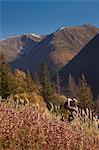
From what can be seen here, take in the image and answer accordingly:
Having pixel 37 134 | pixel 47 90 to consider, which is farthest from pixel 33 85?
pixel 37 134

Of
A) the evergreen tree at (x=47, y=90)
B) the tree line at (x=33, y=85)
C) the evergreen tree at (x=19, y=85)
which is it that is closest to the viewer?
the evergreen tree at (x=19, y=85)

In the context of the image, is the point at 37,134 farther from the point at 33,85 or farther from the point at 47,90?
the point at 47,90

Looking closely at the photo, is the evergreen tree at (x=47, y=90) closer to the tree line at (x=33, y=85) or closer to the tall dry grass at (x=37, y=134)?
the tree line at (x=33, y=85)

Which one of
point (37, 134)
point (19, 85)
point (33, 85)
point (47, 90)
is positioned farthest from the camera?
point (47, 90)

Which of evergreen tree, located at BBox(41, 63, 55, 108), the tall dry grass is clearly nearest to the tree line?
evergreen tree, located at BBox(41, 63, 55, 108)

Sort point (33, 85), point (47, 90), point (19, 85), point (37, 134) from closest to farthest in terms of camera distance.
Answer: point (37, 134) → point (19, 85) → point (33, 85) → point (47, 90)

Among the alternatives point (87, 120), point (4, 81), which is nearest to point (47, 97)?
point (4, 81)

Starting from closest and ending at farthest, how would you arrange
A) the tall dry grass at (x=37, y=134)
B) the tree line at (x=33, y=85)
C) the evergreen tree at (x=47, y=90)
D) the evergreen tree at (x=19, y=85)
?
1. the tall dry grass at (x=37, y=134)
2. the evergreen tree at (x=19, y=85)
3. the tree line at (x=33, y=85)
4. the evergreen tree at (x=47, y=90)

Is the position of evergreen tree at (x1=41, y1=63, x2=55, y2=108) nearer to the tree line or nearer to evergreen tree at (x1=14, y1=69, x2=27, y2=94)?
the tree line

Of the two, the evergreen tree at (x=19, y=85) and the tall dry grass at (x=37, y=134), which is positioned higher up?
the evergreen tree at (x=19, y=85)

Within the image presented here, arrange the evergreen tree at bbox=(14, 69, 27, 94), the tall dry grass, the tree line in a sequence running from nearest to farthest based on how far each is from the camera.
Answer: the tall dry grass → the evergreen tree at bbox=(14, 69, 27, 94) → the tree line

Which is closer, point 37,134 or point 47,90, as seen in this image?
point 37,134

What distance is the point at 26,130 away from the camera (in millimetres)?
4949

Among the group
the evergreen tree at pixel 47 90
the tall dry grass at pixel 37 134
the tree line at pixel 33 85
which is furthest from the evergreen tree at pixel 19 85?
the tall dry grass at pixel 37 134
